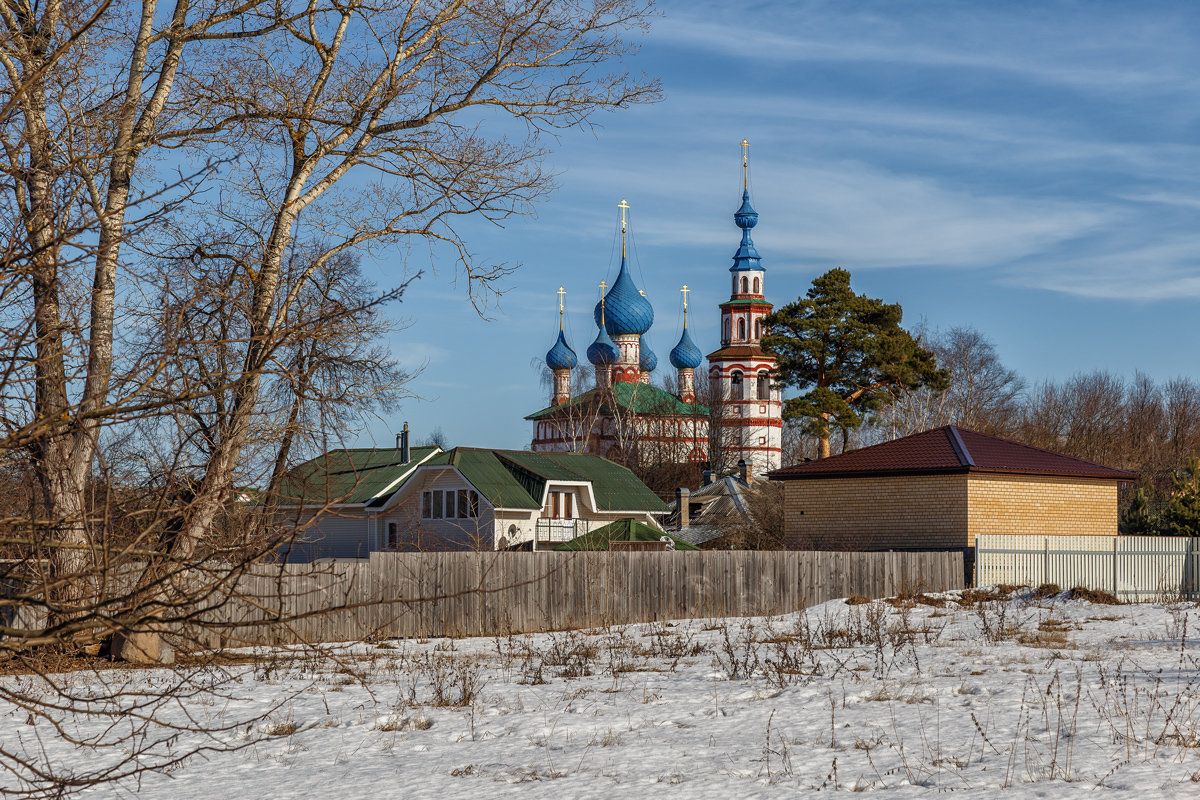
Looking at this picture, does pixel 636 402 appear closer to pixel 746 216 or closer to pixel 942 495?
pixel 746 216

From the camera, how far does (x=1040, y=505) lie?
30.7m

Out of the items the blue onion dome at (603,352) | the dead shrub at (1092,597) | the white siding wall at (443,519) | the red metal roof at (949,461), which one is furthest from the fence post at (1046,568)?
the blue onion dome at (603,352)

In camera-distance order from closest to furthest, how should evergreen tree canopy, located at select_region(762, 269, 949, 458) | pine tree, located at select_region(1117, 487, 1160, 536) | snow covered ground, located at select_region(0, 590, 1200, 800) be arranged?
snow covered ground, located at select_region(0, 590, 1200, 800), pine tree, located at select_region(1117, 487, 1160, 536), evergreen tree canopy, located at select_region(762, 269, 949, 458)

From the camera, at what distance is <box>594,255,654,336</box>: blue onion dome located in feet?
273

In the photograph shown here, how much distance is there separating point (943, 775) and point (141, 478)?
5511mm

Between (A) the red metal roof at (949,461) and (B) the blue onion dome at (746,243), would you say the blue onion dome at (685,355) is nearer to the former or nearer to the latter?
(B) the blue onion dome at (746,243)

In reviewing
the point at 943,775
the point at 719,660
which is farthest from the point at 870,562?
the point at 943,775

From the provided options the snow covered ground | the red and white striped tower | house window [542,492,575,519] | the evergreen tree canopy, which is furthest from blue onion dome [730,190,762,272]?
the snow covered ground

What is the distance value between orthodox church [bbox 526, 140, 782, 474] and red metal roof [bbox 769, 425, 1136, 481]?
38.7m

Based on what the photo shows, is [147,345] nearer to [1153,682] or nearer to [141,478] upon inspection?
[141,478]

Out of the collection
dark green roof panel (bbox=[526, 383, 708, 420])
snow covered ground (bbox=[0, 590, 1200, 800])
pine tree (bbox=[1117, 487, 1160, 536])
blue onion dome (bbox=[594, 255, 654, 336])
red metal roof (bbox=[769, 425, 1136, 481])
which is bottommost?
snow covered ground (bbox=[0, 590, 1200, 800])

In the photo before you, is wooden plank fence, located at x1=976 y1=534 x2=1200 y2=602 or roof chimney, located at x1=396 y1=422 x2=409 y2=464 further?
roof chimney, located at x1=396 y1=422 x2=409 y2=464

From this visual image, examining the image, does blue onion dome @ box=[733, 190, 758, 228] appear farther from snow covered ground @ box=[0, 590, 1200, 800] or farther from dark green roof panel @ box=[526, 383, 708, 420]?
snow covered ground @ box=[0, 590, 1200, 800]

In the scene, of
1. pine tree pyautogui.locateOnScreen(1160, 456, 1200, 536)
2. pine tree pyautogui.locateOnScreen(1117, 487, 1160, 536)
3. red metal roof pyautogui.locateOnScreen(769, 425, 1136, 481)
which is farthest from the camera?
pine tree pyautogui.locateOnScreen(1117, 487, 1160, 536)
